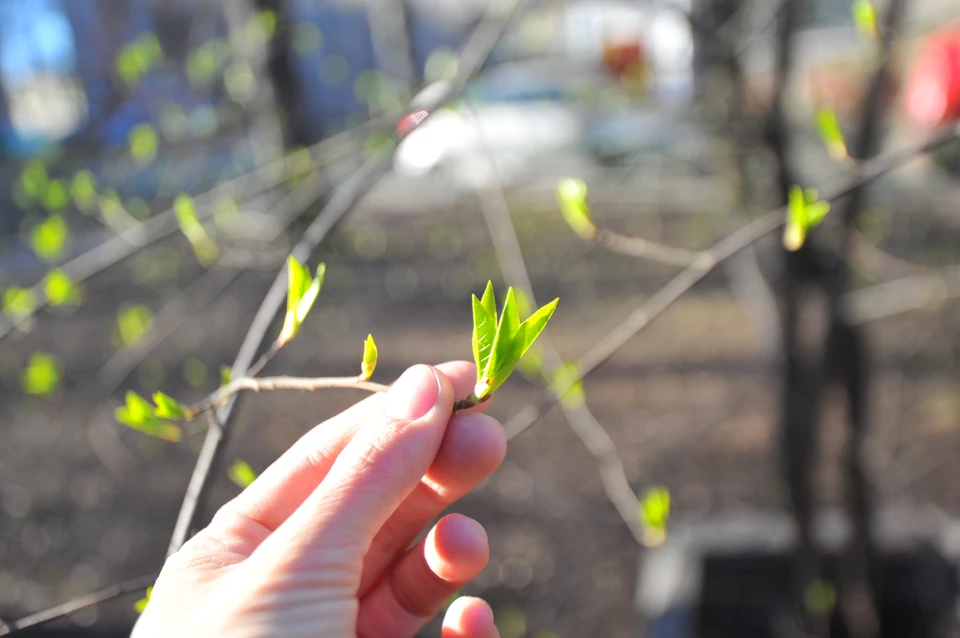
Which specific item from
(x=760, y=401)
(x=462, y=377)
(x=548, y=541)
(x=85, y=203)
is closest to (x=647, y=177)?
(x=760, y=401)

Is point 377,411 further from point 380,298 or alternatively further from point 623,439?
point 380,298

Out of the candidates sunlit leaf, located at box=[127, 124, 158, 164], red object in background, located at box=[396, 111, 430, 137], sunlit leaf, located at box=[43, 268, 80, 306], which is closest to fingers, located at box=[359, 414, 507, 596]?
red object in background, located at box=[396, 111, 430, 137]

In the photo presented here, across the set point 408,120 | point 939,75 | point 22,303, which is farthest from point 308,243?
point 939,75

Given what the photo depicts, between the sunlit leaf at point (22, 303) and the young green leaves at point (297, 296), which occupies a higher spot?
the young green leaves at point (297, 296)

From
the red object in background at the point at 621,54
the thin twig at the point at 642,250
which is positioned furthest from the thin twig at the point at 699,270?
the red object in background at the point at 621,54

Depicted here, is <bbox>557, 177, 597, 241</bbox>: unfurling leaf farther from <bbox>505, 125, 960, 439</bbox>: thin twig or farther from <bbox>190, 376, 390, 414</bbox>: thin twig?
<bbox>190, 376, 390, 414</bbox>: thin twig

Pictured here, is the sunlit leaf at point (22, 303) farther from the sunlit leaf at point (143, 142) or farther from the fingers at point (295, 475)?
the fingers at point (295, 475)

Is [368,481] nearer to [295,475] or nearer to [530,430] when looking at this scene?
[295,475]
